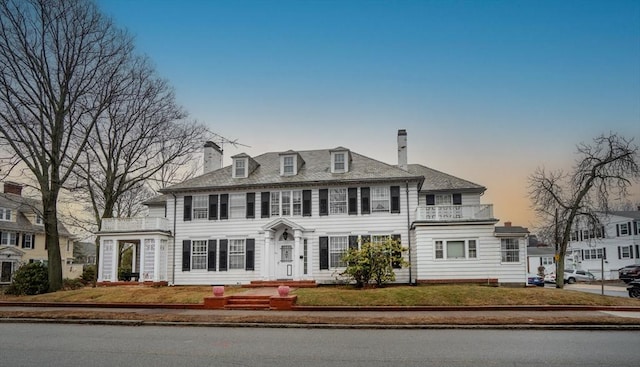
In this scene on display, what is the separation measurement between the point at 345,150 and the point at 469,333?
16.5 m

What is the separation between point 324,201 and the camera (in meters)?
27.6

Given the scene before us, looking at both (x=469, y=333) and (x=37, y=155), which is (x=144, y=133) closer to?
(x=37, y=155)

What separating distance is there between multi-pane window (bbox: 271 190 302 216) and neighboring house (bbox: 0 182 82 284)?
28.2 metres

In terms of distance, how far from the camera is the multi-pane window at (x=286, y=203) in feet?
91.2

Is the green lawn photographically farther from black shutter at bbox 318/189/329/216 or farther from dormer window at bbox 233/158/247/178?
dormer window at bbox 233/158/247/178

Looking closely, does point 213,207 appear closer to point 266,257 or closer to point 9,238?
point 266,257

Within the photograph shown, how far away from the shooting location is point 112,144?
32344 millimetres

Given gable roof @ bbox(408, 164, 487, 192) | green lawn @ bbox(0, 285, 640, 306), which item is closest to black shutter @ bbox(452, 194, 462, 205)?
gable roof @ bbox(408, 164, 487, 192)

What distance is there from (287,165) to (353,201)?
4.60m

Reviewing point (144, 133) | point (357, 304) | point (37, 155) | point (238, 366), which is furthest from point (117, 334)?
point (144, 133)

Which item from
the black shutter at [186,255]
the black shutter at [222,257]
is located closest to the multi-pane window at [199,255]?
the black shutter at [186,255]

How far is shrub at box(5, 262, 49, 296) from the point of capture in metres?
25.8

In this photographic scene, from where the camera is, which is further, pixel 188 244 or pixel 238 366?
pixel 188 244

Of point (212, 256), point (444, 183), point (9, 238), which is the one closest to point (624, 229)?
point (444, 183)
